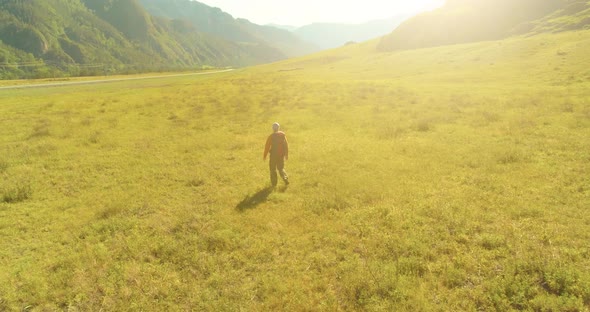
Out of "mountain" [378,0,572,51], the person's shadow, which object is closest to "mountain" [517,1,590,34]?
"mountain" [378,0,572,51]

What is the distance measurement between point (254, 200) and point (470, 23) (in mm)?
124650

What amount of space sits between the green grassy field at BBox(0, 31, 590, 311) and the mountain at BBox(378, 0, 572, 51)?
9167cm

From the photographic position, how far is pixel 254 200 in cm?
1364

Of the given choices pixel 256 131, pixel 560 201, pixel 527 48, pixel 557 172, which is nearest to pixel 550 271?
pixel 560 201

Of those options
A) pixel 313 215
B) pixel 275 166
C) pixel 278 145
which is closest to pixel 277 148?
pixel 278 145

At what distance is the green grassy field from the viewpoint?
818 cm

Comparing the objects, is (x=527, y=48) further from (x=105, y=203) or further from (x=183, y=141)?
(x=105, y=203)

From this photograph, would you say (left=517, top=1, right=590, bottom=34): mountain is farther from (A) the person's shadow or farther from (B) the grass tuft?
(B) the grass tuft

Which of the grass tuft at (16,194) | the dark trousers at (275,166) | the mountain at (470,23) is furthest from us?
the mountain at (470,23)

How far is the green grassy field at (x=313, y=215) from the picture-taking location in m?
8.18

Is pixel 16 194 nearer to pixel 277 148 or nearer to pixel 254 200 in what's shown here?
pixel 254 200

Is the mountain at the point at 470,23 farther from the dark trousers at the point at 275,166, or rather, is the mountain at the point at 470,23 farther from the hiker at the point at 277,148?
the dark trousers at the point at 275,166

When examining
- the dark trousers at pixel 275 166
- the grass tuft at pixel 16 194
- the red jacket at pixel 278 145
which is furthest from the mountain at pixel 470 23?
the grass tuft at pixel 16 194

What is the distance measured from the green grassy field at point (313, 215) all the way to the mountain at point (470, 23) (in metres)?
91.7
